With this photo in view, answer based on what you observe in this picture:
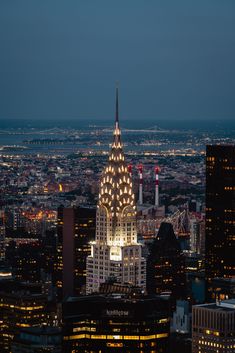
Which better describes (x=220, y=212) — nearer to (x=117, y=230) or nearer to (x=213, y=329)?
(x=117, y=230)

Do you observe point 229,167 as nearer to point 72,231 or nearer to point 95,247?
point 72,231

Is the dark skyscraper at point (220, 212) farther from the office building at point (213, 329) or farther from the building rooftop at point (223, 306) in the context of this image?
the office building at point (213, 329)

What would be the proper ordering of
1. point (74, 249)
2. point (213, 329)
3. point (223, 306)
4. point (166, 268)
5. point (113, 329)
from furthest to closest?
point (74, 249), point (166, 268), point (223, 306), point (213, 329), point (113, 329)

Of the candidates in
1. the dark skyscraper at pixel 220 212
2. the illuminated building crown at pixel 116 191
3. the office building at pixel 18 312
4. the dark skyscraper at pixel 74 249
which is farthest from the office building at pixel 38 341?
the dark skyscraper at pixel 220 212

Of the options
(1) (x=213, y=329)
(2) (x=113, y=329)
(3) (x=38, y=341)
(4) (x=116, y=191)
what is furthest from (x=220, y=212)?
(2) (x=113, y=329)

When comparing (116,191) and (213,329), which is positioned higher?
(116,191)

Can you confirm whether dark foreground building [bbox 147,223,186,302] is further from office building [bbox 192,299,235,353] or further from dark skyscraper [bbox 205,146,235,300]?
office building [bbox 192,299,235,353]
